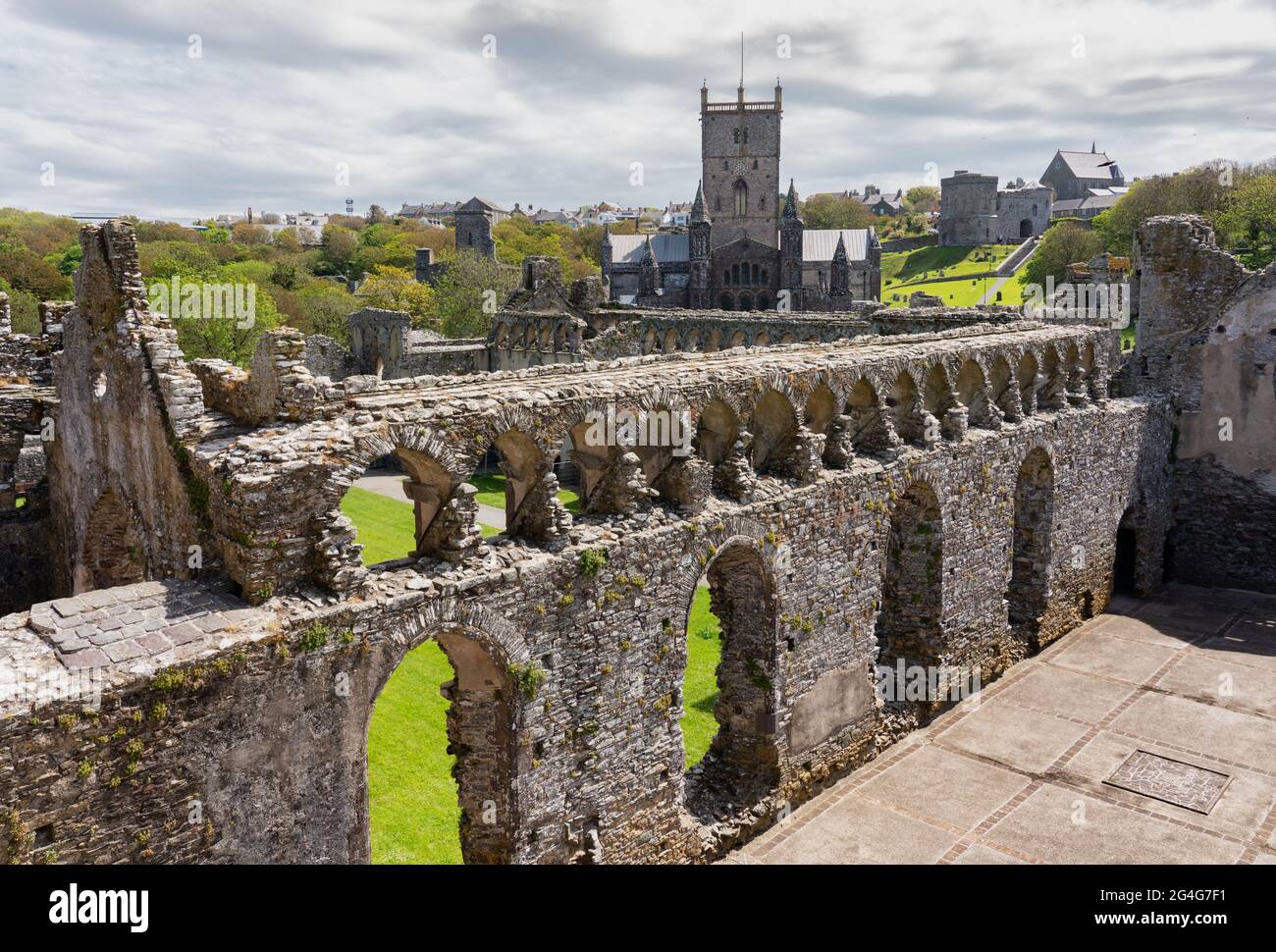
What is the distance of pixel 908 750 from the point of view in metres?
15.8

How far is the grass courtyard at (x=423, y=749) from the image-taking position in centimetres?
1331

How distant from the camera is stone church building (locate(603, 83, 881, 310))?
80.0m

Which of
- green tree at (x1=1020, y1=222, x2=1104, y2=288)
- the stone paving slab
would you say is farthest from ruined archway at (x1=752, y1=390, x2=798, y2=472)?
green tree at (x1=1020, y1=222, x2=1104, y2=288)

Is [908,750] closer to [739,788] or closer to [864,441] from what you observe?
[739,788]

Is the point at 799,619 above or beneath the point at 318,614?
beneath

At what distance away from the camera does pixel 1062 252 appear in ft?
245

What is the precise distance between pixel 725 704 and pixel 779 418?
160 inches

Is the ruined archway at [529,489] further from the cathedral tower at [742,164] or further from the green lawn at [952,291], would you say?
the cathedral tower at [742,164]

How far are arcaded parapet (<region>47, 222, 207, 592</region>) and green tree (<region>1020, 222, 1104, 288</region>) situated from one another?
67.9 metres

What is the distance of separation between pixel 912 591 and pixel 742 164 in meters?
81.8

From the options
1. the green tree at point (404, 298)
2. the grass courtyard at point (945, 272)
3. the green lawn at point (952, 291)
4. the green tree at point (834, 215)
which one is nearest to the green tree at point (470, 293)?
the green tree at point (404, 298)

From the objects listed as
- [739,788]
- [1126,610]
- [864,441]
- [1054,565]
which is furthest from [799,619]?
[1126,610]

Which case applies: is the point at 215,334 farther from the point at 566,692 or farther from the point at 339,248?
the point at 339,248

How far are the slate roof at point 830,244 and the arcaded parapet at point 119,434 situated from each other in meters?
77.0
